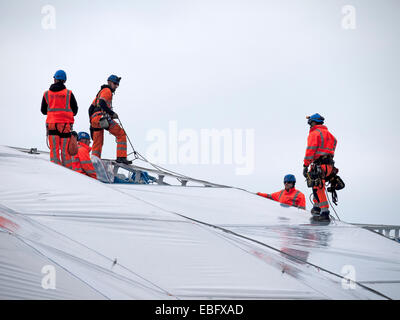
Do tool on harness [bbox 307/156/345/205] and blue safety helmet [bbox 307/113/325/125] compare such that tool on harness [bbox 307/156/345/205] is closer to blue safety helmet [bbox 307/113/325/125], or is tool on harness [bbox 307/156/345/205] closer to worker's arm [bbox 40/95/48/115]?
blue safety helmet [bbox 307/113/325/125]

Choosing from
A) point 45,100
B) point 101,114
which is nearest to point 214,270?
point 45,100

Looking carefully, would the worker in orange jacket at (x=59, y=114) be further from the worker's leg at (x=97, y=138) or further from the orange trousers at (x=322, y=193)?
the orange trousers at (x=322, y=193)

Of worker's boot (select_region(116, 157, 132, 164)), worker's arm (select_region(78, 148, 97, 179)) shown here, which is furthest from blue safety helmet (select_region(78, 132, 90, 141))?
worker's boot (select_region(116, 157, 132, 164))

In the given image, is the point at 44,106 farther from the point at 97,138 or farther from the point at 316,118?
the point at 316,118

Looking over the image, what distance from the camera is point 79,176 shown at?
21.4ft

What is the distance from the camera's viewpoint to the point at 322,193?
300 inches

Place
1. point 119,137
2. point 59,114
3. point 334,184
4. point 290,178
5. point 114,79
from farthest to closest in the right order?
1. point 290,178
2. point 119,137
3. point 114,79
4. point 59,114
5. point 334,184

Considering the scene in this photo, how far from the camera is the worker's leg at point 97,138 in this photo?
9.14m

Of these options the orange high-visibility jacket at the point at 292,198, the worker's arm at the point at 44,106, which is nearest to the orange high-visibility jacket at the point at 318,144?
the orange high-visibility jacket at the point at 292,198

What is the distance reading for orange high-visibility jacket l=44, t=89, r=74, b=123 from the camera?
313 inches

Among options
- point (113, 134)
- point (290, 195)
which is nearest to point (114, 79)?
point (113, 134)

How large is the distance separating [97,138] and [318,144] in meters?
3.77

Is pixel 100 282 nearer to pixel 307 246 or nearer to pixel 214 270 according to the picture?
pixel 214 270
